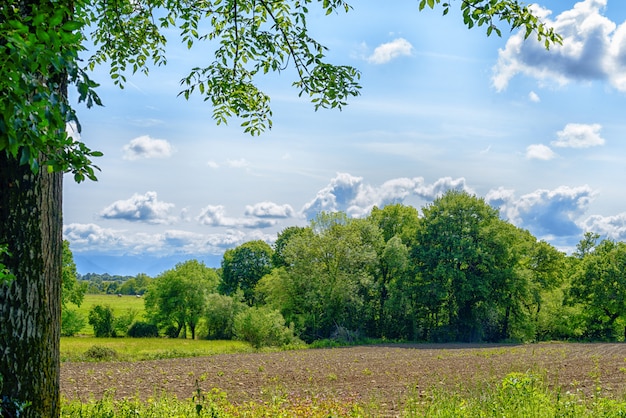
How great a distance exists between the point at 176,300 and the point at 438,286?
26264 mm

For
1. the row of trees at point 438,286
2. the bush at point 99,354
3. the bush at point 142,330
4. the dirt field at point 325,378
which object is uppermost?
the row of trees at point 438,286

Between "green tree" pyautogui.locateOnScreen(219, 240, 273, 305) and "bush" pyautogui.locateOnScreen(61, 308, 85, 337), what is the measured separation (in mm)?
16548

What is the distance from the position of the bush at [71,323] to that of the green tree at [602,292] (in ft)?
144

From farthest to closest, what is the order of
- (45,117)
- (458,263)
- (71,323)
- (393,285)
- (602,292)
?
(71,323), (602,292), (393,285), (458,263), (45,117)

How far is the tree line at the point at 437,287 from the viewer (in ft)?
132

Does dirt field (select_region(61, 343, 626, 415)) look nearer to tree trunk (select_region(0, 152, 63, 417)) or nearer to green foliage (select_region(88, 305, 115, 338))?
tree trunk (select_region(0, 152, 63, 417))

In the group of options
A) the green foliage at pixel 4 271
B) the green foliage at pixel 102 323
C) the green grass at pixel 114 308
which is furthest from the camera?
the green grass at pixel 114 308

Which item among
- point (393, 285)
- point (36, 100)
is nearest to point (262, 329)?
point (393, 285)

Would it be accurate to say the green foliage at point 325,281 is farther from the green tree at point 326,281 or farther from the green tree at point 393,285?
the green tree at point 393,285

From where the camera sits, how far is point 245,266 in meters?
62.8

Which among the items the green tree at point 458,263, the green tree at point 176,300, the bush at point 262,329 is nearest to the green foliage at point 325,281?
the bush at point 262,329

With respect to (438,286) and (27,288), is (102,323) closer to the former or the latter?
(438,286)

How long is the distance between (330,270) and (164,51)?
32.4m

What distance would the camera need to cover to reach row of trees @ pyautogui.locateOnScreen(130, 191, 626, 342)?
40125 millimetres
